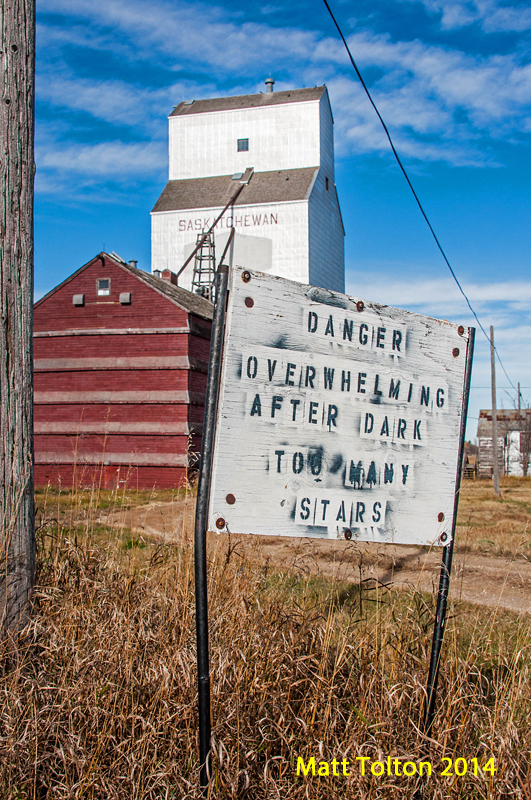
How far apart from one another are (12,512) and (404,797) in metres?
2.34

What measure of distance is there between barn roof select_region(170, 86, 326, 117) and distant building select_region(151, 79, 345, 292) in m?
0.06

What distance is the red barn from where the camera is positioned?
53.5ft

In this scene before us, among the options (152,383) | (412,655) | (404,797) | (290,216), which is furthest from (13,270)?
(290,216)

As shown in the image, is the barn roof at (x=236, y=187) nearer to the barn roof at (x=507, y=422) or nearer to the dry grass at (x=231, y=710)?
the barn roof at (x=507, y=422)

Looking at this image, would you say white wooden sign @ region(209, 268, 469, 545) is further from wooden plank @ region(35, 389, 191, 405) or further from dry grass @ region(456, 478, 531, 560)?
wooden plank @ region(35, 389, 191, 405)

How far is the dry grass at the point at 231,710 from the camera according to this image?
7.86ft

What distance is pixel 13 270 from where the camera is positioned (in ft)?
11.6

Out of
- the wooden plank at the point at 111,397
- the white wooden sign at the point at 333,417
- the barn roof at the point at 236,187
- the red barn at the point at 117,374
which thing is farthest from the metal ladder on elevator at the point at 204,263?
the white wooden sign at the point at 333,417

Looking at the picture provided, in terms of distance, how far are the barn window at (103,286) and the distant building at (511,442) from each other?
2895 centimetres

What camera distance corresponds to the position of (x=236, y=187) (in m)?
30.7

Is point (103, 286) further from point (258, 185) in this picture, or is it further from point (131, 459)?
point (258, 185)

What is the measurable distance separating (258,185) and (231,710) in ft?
98.7

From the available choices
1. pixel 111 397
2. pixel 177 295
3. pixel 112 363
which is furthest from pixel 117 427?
pixel 177 295

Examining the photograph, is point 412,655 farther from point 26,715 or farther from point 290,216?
point 290,216
